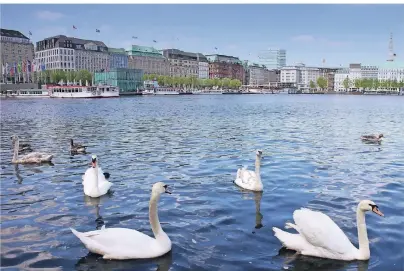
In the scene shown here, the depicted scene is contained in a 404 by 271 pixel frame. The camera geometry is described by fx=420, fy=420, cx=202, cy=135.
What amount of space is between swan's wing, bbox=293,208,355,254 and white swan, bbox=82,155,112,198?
684 centimetres

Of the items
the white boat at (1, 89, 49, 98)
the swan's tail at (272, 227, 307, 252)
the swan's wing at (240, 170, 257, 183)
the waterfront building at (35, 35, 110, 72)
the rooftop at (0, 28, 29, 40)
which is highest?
the rooftop at (0, 28, 29, 40)

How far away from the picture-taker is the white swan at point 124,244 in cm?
830

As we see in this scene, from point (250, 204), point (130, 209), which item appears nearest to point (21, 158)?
point (130, 209)

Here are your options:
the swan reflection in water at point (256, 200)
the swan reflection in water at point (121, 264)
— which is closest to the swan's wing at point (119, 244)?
the swan reflection in water at point (121, 264)

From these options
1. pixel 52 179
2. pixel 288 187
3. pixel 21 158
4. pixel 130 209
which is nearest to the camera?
pixel 130 209

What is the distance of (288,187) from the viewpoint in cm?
1429

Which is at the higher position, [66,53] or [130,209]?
[66,53]

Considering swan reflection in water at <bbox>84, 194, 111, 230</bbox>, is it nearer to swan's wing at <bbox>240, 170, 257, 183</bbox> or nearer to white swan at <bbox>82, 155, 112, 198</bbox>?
white swan at <bbox>82, 155, 112, 198</bbox>

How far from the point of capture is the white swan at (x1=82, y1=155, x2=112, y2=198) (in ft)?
42.2

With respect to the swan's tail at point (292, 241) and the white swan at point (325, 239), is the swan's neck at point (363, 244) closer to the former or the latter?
the white swan at point (325, 239)

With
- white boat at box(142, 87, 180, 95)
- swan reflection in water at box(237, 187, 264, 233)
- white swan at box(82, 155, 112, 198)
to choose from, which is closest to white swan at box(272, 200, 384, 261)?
swan reflection in water at box(237, 187, 264, 233)

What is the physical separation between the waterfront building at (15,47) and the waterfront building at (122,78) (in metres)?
35.7

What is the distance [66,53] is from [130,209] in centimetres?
19040

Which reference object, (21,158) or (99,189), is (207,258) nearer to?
(99,189)
